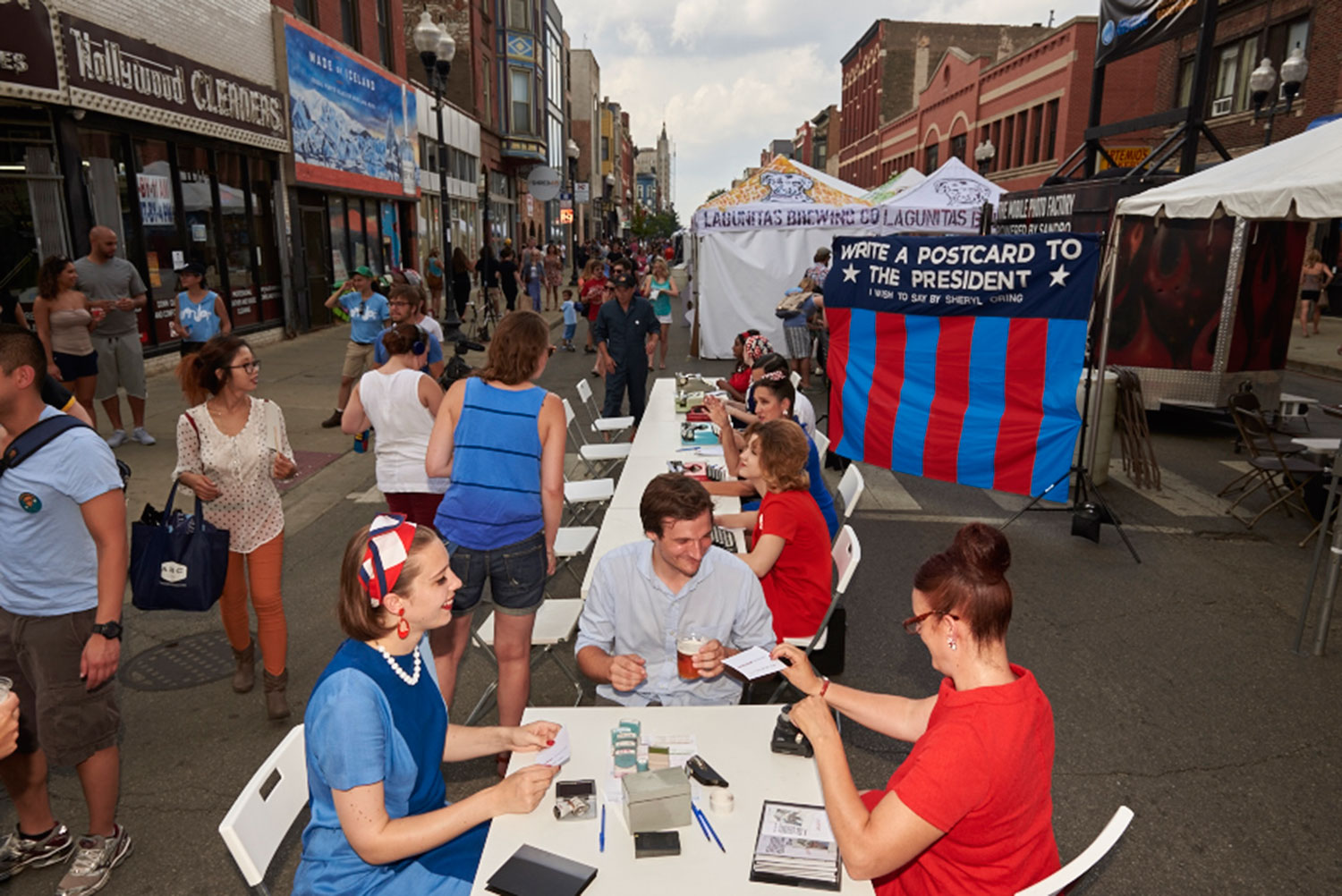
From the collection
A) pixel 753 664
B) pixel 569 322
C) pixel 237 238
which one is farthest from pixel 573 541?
pixel 237 238

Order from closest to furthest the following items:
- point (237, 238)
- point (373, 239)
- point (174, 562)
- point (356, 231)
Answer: point (174, 562) → point (237, 238) → point (356, 231) → point (373, 239)

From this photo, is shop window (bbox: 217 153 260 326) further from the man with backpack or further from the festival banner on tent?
the man with backpack

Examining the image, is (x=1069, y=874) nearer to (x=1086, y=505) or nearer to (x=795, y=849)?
(x=795, y=849)

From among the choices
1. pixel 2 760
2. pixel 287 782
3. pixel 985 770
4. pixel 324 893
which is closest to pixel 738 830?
pixel 985 770

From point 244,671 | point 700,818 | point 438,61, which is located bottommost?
point 244,671

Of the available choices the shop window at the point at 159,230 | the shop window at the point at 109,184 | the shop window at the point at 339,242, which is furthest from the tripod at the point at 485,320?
the shop window at the point at 109,184

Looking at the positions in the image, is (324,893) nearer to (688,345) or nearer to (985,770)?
(985,770)

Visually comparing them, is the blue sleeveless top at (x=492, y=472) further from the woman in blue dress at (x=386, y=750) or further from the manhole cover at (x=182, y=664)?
the manhole cover at (x=182, y=664)

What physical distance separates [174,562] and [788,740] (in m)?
3.05

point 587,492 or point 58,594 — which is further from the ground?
point 58,594

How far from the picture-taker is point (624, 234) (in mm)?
107438

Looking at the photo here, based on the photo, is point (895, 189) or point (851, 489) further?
point (895, 189)

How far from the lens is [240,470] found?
421cm

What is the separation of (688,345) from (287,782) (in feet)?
57.6
